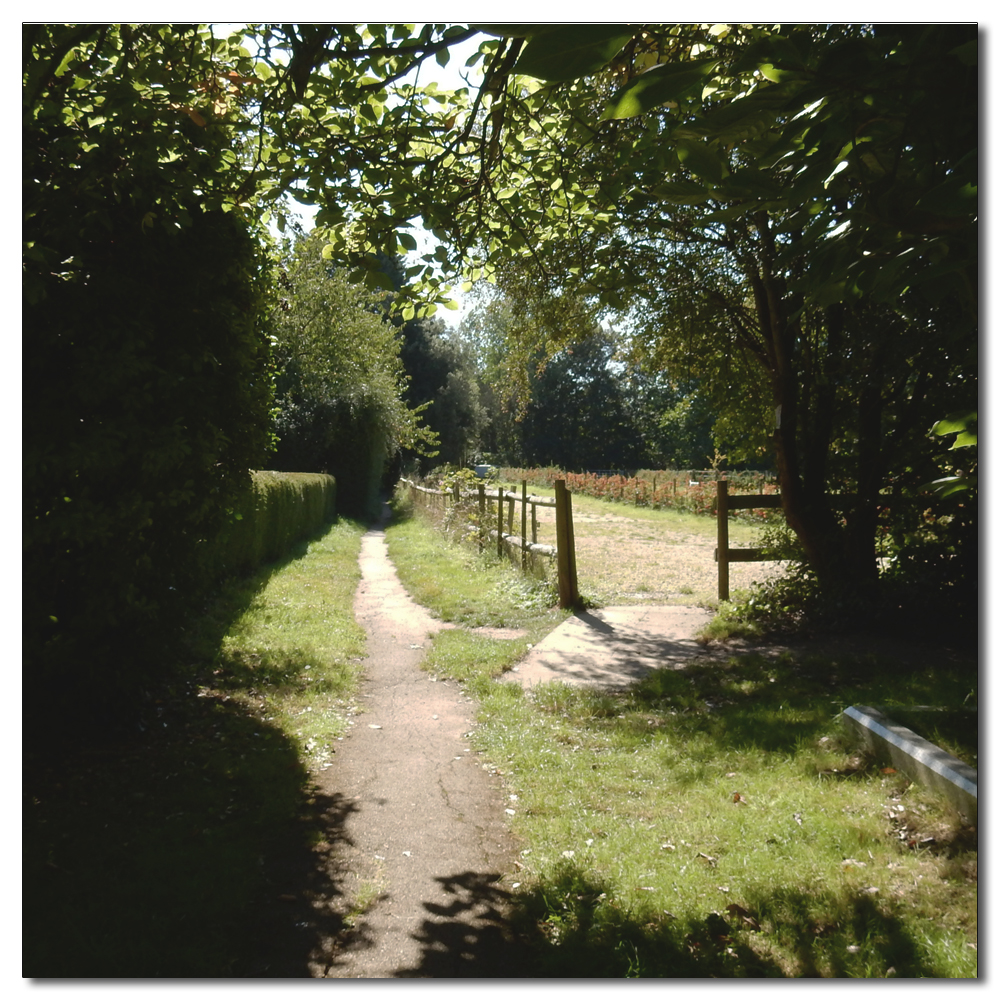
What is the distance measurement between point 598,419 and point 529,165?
42710 millimetres

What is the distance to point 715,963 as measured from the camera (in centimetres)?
264

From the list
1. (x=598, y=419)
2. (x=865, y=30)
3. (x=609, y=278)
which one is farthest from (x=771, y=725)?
(x=598, y=419)

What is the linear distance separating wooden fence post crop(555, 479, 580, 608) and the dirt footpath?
3110 millimetres

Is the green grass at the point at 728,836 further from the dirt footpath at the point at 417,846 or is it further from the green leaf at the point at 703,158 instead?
the green leaf at the point at 703,158

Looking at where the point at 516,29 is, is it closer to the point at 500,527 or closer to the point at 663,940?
the point at 663,940

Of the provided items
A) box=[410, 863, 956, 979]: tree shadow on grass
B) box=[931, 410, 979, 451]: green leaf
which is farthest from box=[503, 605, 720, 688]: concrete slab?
box=[931, 410, 979, 451]: green leaf

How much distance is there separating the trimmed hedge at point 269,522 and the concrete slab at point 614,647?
3.22m

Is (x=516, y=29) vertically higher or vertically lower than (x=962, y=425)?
higher

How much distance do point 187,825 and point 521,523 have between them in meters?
9.03

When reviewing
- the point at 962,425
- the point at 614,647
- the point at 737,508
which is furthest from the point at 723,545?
the point at 962,425

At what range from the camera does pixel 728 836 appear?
354 cm

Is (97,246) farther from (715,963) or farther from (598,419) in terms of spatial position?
(598,419)

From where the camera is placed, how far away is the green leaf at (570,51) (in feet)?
4.56

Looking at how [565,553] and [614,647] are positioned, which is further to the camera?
[565,553]
